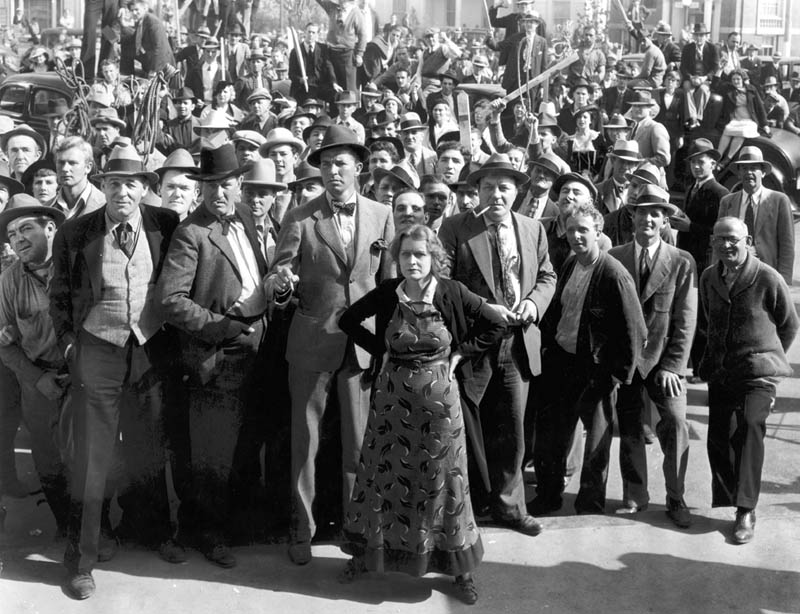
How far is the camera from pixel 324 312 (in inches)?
211

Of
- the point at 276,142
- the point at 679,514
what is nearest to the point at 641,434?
the point at 679,514

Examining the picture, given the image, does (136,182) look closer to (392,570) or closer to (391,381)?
(391,381)

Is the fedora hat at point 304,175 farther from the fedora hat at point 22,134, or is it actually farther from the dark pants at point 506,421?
the fedora hat at point 22,134

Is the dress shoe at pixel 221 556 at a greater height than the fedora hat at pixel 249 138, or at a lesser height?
lesser

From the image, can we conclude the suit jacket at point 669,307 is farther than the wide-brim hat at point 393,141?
No

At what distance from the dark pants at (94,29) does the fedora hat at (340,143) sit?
9.39 m

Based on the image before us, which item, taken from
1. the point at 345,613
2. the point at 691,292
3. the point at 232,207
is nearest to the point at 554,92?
the point at 691,292

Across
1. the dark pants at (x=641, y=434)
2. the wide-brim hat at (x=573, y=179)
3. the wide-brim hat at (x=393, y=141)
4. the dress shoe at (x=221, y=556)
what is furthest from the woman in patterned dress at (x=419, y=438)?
the wide-brim hat at (x=393, y=141)

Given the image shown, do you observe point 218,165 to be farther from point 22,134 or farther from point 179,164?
point 22,134

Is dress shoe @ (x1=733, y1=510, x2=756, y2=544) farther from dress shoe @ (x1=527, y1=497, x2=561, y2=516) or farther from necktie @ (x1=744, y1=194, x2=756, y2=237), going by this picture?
necktie @ (x1=744, y1=194, x2=756, y2=237)

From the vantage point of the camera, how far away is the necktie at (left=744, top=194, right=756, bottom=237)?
791 centimetres

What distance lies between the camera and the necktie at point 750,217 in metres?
7.91

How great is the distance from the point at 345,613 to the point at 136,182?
229 centimetres

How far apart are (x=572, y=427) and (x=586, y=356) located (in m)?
0.44
